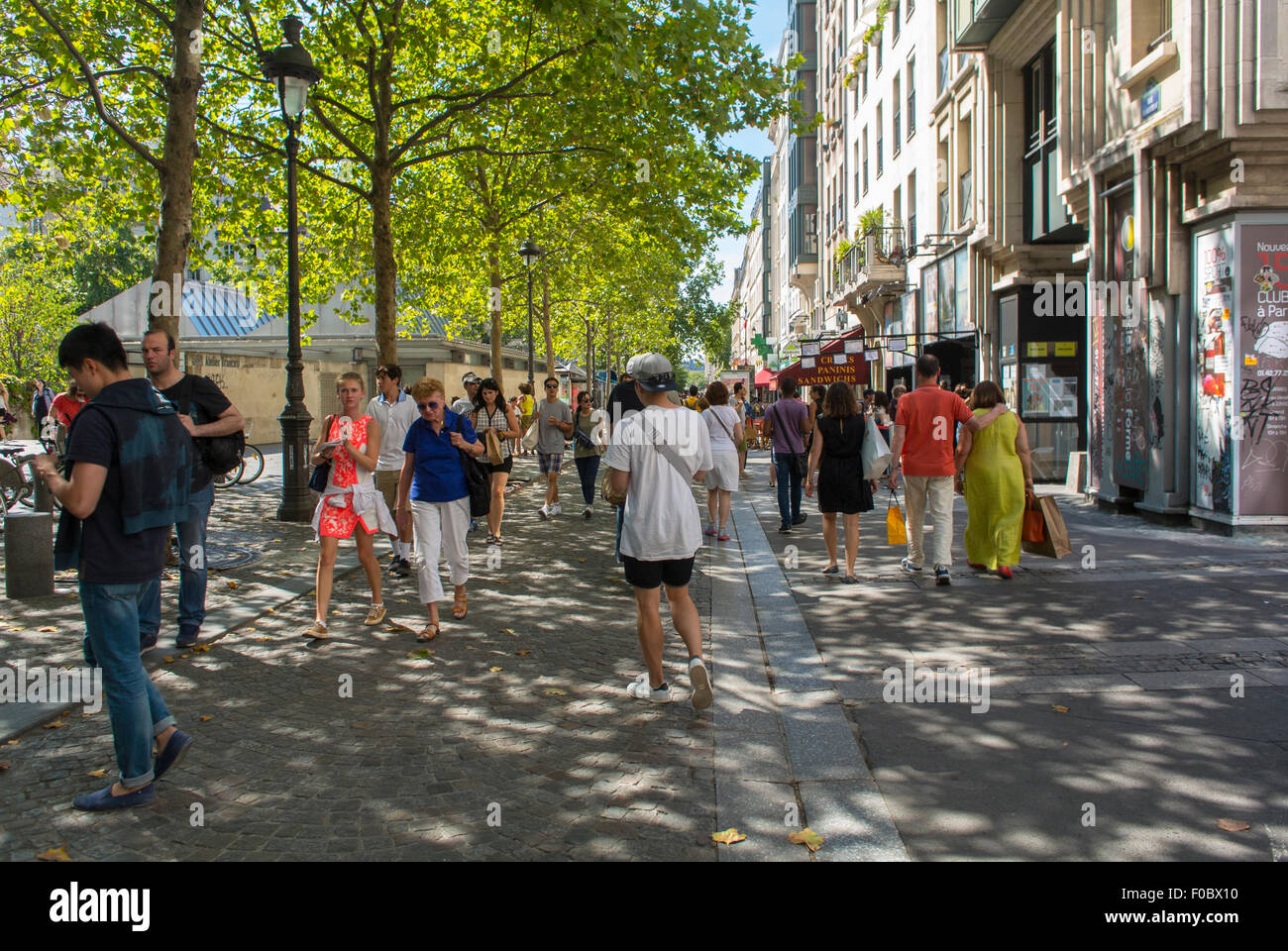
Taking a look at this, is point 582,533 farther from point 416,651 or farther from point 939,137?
point 939,137

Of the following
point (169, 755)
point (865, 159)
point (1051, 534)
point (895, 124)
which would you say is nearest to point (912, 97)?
point (895, 124)

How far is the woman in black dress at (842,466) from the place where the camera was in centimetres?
882

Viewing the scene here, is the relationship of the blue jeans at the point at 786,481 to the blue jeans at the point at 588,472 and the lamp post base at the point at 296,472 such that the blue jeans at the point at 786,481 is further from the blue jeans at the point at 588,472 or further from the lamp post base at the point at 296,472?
the lamp post base at the point at 296,472

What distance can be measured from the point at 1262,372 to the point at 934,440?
4.33m

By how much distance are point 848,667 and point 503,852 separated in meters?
2.98

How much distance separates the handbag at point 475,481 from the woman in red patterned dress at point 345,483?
0.60 meters

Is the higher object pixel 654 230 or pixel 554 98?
pixel 554 98

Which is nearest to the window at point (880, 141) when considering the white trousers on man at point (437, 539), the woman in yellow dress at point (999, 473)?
the woman in yellow dress at point (999, 473)

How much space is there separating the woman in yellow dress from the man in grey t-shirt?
603cm

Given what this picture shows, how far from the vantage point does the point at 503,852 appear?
11.3 feet

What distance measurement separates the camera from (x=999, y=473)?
8383 millimetres

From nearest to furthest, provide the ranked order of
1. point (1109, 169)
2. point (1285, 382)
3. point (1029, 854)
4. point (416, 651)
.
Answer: point (1029, 854) < point (416, 651) < point (1285, 382) < point (1109, 169)

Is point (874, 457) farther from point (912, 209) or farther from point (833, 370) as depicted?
point (912, 209)

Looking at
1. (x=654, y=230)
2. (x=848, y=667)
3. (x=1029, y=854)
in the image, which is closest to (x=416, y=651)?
(x=848, y=667)
